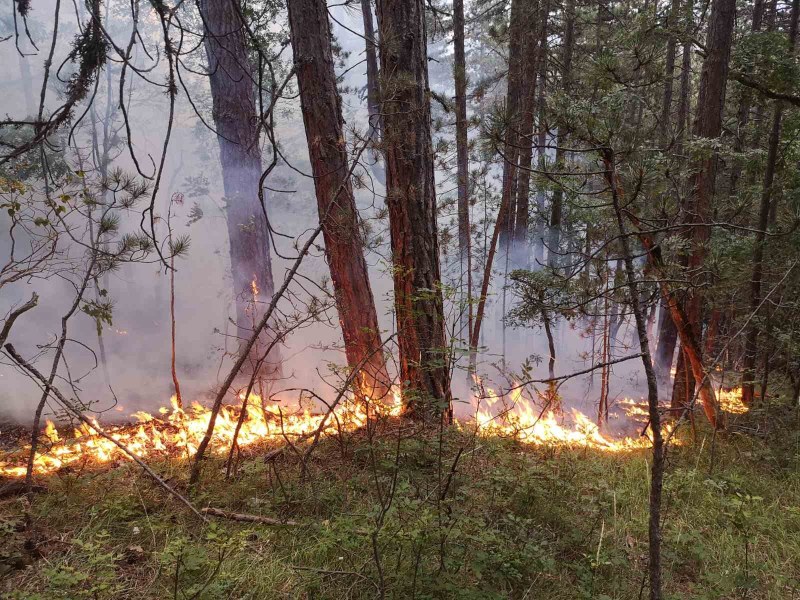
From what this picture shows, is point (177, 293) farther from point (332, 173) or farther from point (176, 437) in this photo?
point (332, 173)

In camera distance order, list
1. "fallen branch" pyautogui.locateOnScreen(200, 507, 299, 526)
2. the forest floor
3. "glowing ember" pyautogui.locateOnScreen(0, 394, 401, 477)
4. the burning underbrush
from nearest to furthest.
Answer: the forest floor < "fallen branch" pyautogui.locateOnScreen(200, 507, 299, 526) < the burning underbrush < "glowing ember" pyautogui.locateOnScreen(0, 394, 401, 477)

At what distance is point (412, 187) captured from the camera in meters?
4.82

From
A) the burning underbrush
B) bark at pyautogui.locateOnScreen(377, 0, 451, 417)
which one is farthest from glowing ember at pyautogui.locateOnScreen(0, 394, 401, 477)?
bark at pyautogui.locateOnScreen(377, 0, 451, 417)

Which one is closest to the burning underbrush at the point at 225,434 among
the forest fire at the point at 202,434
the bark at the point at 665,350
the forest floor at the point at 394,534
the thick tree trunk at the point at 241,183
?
the forest fire at the point at 202,434

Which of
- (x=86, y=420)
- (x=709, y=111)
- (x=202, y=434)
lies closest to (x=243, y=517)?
(x=86, y=420)

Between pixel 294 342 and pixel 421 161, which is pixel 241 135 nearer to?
pixel 421 161

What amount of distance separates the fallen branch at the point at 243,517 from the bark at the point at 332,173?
186 cm

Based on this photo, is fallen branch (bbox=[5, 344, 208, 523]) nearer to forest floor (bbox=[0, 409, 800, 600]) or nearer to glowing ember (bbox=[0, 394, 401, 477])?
forest floor (bbox=[0, 409, 800, 600])

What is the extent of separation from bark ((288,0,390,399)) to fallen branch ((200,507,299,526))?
73.4 inches

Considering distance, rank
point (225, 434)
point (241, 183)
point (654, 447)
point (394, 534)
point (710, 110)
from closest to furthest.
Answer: point (654, 447) < point (394, 534) < point (225, 434) < point (710, 110) < point (241, 183)

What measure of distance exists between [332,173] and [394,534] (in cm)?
376

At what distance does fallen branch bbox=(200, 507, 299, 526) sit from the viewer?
10.2ft

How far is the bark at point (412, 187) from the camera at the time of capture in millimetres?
4695

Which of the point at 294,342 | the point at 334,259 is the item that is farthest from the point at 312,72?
the point at 294,342
